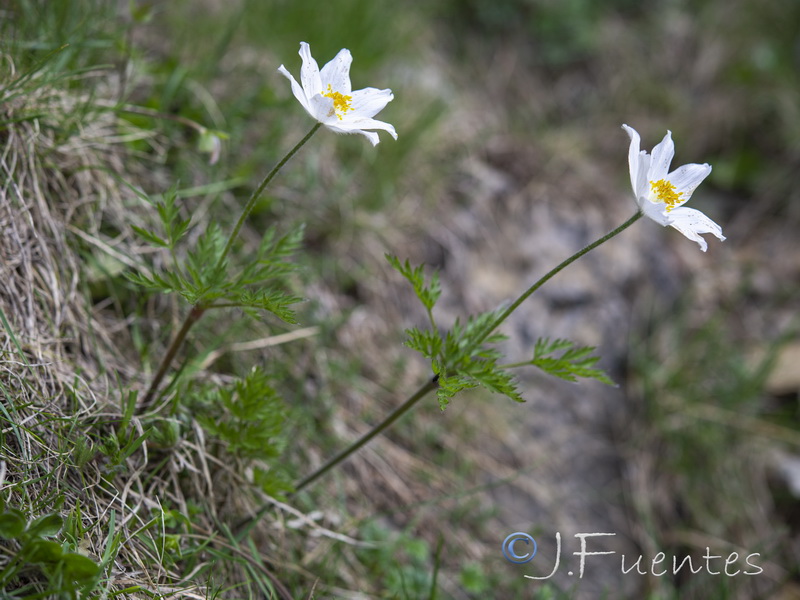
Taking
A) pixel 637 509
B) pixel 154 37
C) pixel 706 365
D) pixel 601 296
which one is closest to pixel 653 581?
pixel 637 509

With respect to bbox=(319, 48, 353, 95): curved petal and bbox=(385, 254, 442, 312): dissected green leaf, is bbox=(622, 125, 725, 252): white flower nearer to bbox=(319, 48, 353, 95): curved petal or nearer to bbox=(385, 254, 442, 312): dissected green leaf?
bbox=(385, 254, 442, 312): dissected green leaf

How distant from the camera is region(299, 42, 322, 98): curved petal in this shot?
1475mm

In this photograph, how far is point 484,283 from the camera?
325cm

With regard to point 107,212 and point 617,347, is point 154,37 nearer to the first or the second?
point 107,212

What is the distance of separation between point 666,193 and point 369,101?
2.31 feet

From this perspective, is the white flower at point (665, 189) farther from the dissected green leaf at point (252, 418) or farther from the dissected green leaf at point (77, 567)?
the dissected green leaf at point (77, 567)

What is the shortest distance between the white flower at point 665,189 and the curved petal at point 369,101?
21.2 inches

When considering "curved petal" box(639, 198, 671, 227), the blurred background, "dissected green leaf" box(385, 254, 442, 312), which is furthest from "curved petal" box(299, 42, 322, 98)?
"curved petal" box(639, 198, 671, 227)

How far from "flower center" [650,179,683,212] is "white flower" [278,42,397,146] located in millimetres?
602

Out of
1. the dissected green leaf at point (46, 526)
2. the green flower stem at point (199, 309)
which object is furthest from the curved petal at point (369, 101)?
the dissected green leaf at point (46, 526)

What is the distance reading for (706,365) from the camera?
3379 mm

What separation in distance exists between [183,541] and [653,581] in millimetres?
2091

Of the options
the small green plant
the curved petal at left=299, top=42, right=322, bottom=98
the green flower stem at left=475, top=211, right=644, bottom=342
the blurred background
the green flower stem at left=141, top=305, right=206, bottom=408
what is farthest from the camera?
the blurred background

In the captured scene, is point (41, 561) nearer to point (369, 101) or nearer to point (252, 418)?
point (252, 418)
